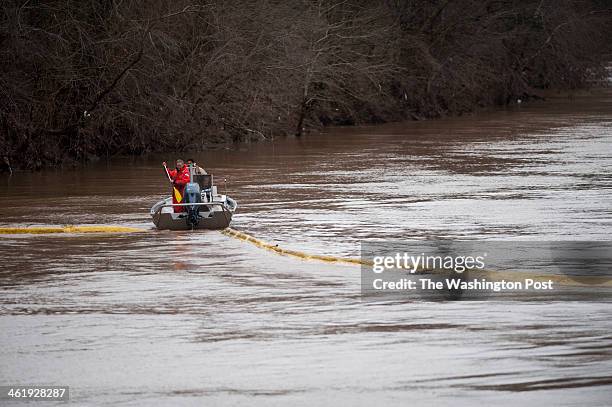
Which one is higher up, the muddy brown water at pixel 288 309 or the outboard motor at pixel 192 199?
the outboard motor at pixel 192 199

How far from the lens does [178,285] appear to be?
66.7ft

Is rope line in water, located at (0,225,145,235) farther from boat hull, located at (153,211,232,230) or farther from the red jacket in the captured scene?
the red jacket

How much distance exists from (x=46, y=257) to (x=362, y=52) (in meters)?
42.0

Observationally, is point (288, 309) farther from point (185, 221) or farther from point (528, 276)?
point (185, 221)

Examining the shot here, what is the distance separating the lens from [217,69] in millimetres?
48562

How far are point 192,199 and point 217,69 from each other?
2259cm

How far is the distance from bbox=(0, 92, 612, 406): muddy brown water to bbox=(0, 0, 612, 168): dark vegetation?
446 centimetres

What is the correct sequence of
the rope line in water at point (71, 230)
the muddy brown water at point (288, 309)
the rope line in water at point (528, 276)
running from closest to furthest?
1. the muddy brown water at point (288, 309)
2. the rope line in water at point (528, 276)
3. the rope line in water at point (71, 230)

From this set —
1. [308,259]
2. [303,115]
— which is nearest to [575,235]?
[308,259]

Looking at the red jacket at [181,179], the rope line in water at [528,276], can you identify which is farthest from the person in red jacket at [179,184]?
the rope line in water at [528,276]

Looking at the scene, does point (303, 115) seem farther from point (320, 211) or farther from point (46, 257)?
point (46, 257)

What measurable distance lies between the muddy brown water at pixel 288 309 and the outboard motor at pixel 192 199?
0.57 metres

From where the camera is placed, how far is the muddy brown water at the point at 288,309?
1380 cm

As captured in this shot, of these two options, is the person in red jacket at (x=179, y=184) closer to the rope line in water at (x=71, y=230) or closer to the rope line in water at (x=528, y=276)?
the rope line in water at (x=71, y=230)
